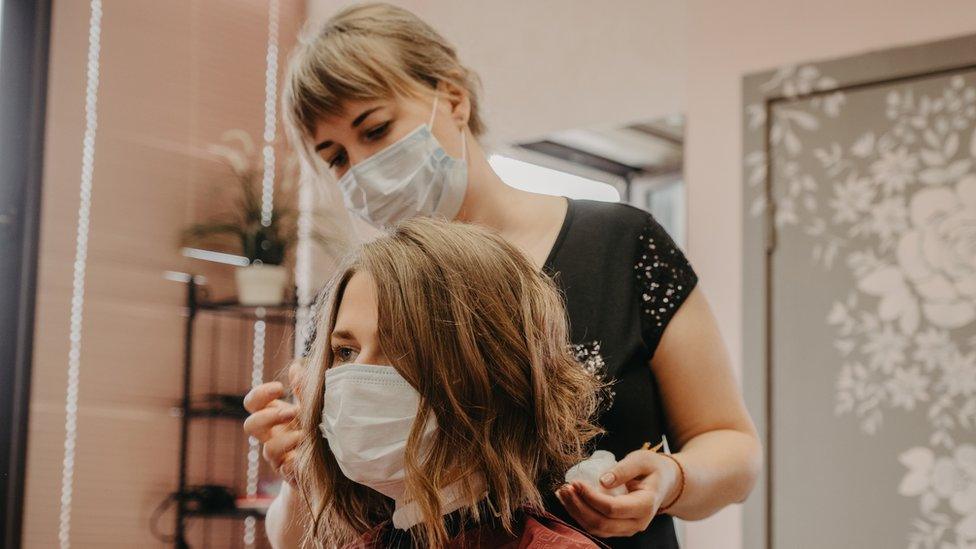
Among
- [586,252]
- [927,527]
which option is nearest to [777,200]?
[927,527]

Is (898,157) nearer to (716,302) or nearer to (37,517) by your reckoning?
(716,302)

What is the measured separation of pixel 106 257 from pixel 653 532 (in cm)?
265

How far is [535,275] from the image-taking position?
1183 mm

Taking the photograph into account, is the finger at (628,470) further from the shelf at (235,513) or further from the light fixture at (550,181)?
the shelf at (235,513)

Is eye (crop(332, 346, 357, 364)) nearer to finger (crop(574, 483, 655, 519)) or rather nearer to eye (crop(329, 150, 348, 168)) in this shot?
finger (crop(574, 483, 655, 519))

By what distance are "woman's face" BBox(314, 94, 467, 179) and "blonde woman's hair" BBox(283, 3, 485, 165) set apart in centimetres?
1

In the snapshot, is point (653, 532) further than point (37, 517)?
No

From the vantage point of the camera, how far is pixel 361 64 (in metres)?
1.44

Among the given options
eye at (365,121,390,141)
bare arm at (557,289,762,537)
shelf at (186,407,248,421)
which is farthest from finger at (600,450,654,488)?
shelf at (186,407,248,421)

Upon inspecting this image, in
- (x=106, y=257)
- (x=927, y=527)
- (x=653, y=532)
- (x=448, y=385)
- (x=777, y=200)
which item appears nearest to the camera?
(x=448, y=385)

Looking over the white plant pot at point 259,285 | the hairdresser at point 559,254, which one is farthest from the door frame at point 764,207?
the white plant pot at point 259,285

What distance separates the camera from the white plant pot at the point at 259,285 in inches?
145

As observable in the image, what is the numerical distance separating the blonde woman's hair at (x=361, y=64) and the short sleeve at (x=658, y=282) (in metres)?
0.39

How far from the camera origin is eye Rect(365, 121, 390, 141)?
150cm
